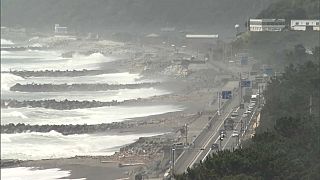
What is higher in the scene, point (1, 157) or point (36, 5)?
point (36, 5)

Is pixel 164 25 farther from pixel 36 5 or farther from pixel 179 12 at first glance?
pixel 36 5

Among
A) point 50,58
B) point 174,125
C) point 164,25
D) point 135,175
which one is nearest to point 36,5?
point 164,25

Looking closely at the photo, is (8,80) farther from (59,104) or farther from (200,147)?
(200,147)

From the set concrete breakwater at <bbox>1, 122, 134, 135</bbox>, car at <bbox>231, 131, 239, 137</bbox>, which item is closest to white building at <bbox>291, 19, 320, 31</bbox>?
concrete breakwater at <bbox>1, 122, 134, 135</bbox>

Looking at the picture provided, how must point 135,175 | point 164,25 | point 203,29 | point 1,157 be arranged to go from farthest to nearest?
point 164,25
point 203,29
point 1,157
point 135,175

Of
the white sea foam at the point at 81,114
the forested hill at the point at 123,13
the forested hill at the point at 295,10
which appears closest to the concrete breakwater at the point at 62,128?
the white sea foam at the point at 81,114

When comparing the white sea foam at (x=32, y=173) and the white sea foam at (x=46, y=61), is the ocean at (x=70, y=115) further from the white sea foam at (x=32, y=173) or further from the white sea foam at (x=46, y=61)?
the white sea foam at (x=32, y=173)

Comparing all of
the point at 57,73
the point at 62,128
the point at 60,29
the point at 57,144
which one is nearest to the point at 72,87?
the point at 57,73
